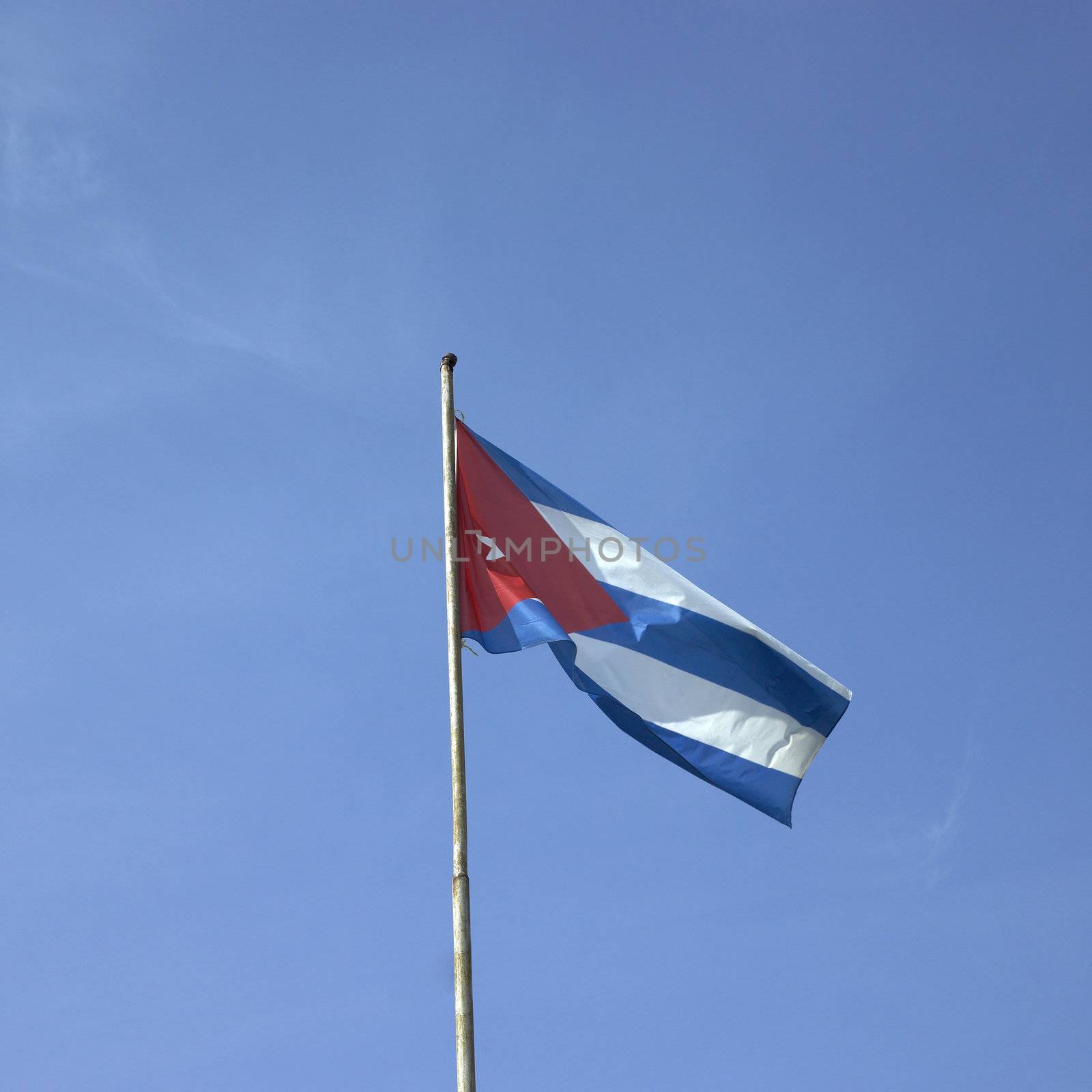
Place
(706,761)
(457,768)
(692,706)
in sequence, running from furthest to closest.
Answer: (692,706), (706,761), (457,768)

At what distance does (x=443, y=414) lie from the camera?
17.9m

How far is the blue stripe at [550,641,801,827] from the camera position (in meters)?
18.2

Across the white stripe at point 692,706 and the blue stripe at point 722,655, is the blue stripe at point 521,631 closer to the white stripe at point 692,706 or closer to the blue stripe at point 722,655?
the white stripe at point 692,706

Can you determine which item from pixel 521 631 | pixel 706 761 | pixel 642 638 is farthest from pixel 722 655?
pixel 521 631

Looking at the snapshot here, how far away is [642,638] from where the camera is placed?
18562 mm

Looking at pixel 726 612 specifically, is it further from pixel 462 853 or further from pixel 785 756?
pixel 462 853

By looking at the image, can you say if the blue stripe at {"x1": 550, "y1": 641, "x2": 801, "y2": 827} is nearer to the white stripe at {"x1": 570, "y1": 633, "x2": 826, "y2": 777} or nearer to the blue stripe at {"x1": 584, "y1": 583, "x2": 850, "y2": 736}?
the white stripe at {"x1": 570, "y1": 633, "x2": 826, "y2": 777}

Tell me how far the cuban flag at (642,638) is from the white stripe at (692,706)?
13mm

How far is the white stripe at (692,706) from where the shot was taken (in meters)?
18.3

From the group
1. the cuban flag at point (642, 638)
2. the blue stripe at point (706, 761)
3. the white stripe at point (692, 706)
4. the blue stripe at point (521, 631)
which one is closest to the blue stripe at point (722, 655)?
the cuban flag at point (642, 638)

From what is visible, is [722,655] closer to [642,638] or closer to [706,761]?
[642,638]

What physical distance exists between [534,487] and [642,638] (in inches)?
100.0

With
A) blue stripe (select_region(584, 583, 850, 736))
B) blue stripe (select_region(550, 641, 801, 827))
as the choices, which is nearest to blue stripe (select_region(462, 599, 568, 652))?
blue stripe (select_region(550, 641, 801, 827))

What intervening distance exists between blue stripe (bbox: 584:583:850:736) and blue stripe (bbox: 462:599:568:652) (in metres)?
1.02
